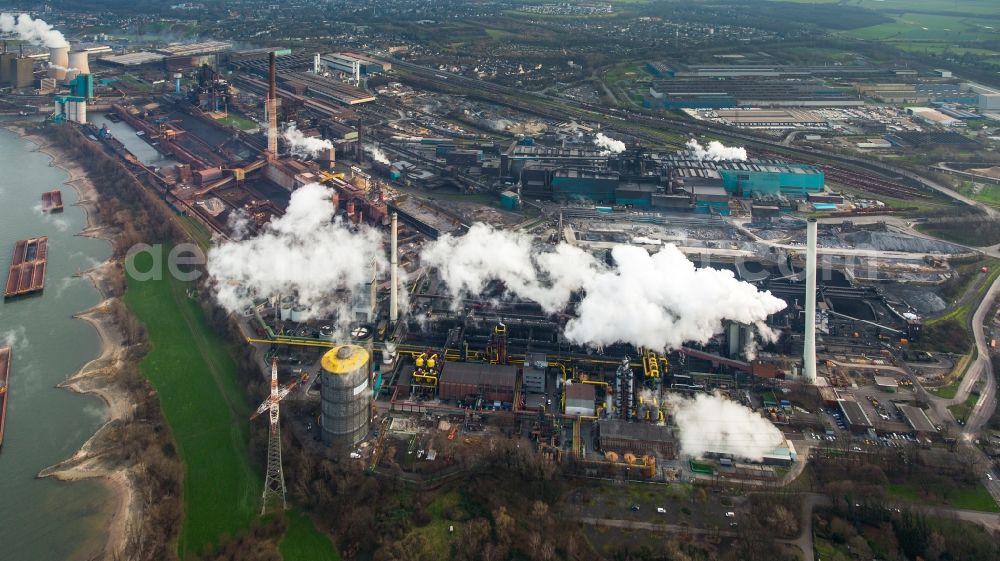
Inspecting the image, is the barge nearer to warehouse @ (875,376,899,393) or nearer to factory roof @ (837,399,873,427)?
factory roof @ (837,399,873,427)

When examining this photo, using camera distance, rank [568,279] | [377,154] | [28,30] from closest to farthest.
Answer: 1. [568,279]
2. [377,154]
3. [28,30]

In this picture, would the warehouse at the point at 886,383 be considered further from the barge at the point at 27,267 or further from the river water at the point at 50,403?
the barge at the point at 27,267

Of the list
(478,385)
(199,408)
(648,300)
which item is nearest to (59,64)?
(199,408)

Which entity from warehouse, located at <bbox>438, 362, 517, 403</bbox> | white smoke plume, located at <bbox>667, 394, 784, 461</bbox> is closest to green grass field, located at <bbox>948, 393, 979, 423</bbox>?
white smoke plume, located at <bbox>667, 394, 784, 461</bbox>

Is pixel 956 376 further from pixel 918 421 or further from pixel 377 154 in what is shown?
pixel 377 154

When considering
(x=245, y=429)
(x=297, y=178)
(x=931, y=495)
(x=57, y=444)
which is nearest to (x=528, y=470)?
(x=245, y=429)

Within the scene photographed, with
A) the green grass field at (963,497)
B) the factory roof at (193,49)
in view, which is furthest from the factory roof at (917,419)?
the factory roof at (193,49)

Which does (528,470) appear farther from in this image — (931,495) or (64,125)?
(64,125)
